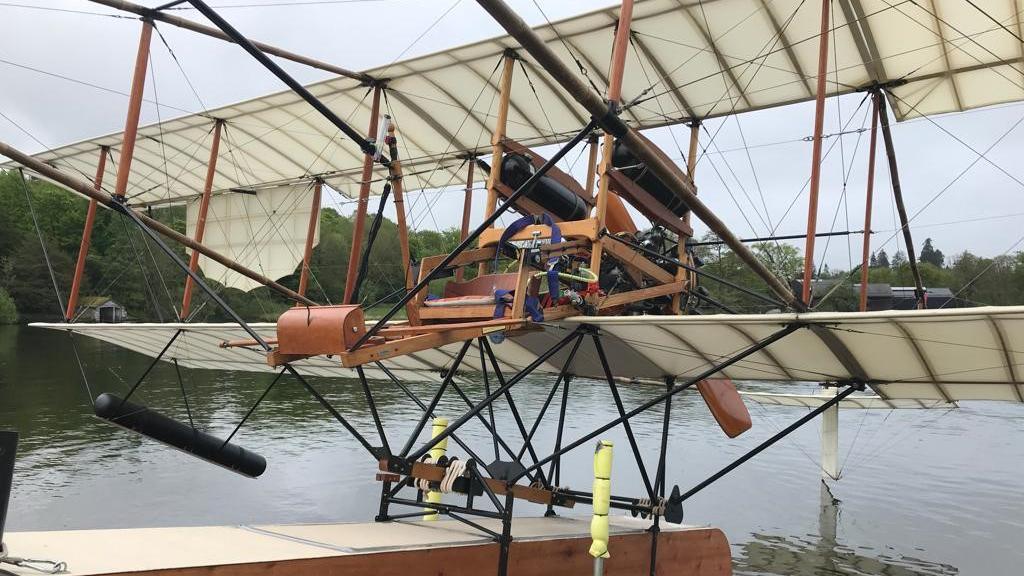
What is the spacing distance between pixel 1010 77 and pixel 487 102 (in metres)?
6.92

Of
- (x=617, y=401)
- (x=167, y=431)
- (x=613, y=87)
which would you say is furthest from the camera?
(x=617, y=401)

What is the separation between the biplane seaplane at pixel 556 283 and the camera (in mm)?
5656

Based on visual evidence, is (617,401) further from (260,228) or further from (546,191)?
(260,228)

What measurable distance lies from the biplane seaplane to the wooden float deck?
0.08ft

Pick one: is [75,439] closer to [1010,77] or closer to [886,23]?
[886,23]

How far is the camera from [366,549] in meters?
5.62

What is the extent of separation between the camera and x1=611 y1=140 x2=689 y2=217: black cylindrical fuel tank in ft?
27.2

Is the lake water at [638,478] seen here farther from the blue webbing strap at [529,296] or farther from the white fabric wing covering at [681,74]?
the blue webbing strap at [529,296]

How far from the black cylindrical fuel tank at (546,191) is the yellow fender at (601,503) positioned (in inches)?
109

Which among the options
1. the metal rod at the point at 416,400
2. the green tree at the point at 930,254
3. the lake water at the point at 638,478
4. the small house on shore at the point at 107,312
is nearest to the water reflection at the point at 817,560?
the lake water at the point at 638,478

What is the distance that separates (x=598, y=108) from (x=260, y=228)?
1226 centimetres

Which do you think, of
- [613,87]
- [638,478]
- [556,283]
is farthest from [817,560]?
[613,87]

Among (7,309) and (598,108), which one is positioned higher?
(598,108)

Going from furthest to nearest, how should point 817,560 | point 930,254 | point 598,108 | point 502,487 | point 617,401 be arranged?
point 930,254
point 817,560
point 617,401
point 502,487
point 598,108
